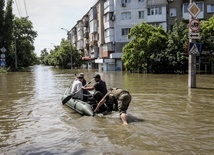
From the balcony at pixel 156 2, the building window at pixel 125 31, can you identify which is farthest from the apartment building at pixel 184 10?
the building window at pixel 125 31

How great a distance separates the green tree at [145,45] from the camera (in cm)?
3922

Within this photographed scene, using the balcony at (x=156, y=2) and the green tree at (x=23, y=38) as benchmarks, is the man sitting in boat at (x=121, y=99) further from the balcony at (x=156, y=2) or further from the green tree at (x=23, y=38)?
the green tree at (x=23, y=38)

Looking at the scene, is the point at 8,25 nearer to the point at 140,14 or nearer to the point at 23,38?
the point at 23,38

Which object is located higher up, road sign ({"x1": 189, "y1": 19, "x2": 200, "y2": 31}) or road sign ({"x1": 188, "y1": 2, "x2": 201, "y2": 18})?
road sign ({"x1": 188, "y1": 2, "x2": 201, "y2": 18})

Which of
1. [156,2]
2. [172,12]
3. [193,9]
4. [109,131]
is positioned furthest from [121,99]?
[156,2]

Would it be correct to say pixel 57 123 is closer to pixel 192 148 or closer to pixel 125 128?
pixel 125 128

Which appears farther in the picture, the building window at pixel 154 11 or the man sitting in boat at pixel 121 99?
the building window at pixel 154 11

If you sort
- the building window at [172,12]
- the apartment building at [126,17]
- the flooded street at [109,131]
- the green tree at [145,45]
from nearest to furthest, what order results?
the flooded street at [109,131], the green tree at [145,45], the apartment building at [126,17], the building window at [172,12]

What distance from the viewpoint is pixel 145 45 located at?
39531 millimetres

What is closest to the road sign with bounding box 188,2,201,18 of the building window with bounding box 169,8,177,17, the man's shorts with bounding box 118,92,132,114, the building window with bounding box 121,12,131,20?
the man's shorts with bounding box 118,92,132,114

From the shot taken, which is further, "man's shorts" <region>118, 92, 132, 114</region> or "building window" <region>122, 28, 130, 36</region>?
"building window" <region>122, 28, 130, 36</region>

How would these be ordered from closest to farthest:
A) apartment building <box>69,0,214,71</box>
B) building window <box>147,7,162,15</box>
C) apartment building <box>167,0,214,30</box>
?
apartment building <box>167,0,214,30</box> < apartment building <box>69,0,214,71</box> < building window <box>147,7,162,15</box>

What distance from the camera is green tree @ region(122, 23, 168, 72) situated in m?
39.2

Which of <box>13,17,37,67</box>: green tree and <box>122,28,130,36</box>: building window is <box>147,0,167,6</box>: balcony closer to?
<box>122,28,130,36</box>: building window
